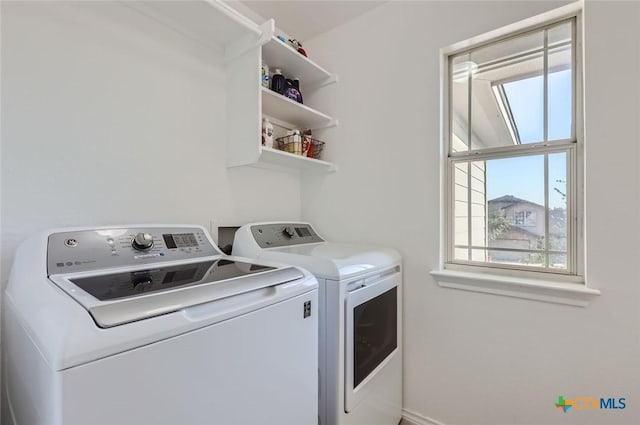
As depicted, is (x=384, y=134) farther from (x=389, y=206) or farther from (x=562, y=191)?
(x=562, y=191)

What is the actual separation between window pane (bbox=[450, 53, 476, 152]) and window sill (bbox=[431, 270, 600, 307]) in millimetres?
736

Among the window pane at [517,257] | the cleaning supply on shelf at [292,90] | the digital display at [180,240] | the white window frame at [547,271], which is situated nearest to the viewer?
the digital display at [180,240]

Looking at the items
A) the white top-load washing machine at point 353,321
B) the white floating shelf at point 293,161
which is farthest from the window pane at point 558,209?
the white floating shelf at point 293,161

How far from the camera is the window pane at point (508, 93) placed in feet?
4.96

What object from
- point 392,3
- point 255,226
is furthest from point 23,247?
point 392,3

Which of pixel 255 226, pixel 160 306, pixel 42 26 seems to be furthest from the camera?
pixel 255 226

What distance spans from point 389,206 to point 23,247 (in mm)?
1653

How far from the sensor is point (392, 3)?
182cm

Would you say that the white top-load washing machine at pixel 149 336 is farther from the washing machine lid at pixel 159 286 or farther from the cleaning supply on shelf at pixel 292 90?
the cleaning supply on shelf at pixel 292 90

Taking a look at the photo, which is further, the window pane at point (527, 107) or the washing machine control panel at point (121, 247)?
the window pane at point (527, 107)

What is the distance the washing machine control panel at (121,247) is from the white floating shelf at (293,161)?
0.60 meters

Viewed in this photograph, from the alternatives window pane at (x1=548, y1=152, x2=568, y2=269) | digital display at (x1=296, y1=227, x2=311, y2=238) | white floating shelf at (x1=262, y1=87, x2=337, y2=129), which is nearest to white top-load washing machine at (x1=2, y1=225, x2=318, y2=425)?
digital display at (x1=296, y1=227, x2=311, y2=238)

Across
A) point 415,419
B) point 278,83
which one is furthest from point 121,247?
point 415,419

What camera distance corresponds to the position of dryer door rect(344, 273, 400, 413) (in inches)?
49.0
